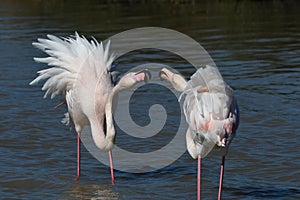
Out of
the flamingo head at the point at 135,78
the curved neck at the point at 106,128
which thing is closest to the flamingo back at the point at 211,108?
the flamingo head at the point at 135,78

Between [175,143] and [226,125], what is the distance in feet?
9.01

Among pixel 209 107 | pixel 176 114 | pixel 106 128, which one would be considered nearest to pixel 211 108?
pixel 209 107

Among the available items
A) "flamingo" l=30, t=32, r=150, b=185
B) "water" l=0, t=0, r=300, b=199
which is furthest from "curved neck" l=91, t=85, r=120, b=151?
"water" l=0, t=0, r=300, b=199

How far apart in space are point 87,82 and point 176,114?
2.96 m

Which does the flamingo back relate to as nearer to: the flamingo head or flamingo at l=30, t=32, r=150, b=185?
the flamingo head

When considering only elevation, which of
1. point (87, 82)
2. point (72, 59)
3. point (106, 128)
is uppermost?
point (72, 59)

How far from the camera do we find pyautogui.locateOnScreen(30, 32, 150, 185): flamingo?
7.38 m

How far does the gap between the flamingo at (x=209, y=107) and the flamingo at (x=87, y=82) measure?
0.87 metres

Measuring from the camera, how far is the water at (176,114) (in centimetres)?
770

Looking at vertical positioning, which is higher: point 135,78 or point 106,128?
point 135,78

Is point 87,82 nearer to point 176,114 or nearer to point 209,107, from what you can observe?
point 209,107

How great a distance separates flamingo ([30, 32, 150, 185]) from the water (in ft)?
1.66

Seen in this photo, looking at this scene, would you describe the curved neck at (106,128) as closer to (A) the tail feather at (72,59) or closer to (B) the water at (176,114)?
(A) the tail feather at (72,59)

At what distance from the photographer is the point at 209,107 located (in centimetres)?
645
